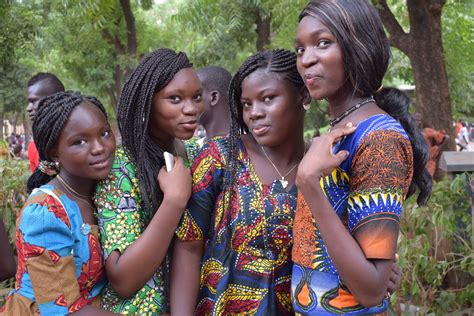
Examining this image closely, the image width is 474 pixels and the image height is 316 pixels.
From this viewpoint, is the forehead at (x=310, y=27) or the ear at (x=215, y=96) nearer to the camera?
the forehead at (x=310, y=27)

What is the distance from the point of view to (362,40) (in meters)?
1.65

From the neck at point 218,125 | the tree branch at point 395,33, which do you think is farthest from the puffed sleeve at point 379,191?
the tree branch at point 395,33

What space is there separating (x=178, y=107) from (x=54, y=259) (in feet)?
2.20

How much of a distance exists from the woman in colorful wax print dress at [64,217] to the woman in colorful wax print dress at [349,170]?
0.70m

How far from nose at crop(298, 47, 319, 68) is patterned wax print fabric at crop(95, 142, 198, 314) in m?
0.72

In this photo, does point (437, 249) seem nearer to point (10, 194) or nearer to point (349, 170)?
point (349, 170)

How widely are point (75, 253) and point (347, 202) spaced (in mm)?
890

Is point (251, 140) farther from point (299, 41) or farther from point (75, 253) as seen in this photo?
point (75, 253)

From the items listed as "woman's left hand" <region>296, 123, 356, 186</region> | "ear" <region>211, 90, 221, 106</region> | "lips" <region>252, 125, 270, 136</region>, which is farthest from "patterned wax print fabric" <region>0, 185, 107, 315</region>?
"ear" <region>211, 90, 221, 106</region>

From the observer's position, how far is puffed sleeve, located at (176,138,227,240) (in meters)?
1.97

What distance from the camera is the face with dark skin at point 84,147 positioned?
76.9 inches

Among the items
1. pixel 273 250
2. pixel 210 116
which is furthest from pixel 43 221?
pixel 210 116

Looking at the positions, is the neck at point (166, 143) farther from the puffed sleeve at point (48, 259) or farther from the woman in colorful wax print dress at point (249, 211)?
the puffed sleeve at point (48, 259)

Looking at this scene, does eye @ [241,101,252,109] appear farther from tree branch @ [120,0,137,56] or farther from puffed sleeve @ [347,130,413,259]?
tree branch @ [120,0,137,56]
